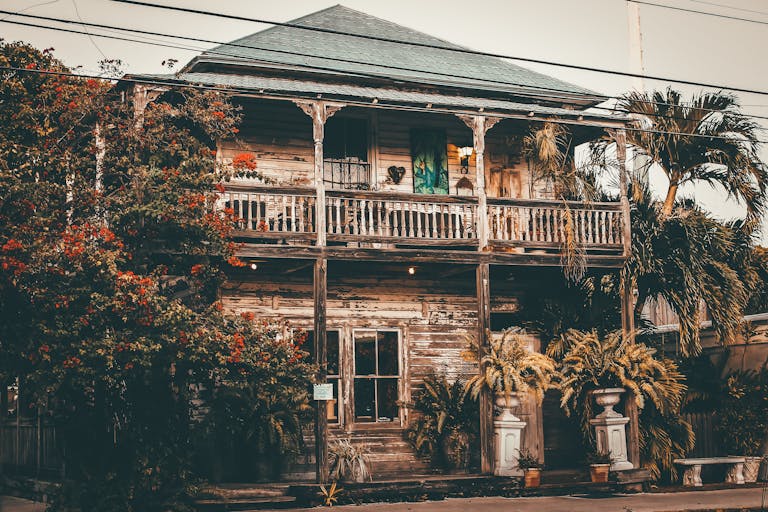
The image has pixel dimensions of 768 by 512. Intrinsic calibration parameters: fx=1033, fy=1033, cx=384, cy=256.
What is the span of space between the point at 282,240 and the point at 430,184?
4103 millimetres

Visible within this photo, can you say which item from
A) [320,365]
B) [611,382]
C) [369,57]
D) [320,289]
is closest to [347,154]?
[369,57]

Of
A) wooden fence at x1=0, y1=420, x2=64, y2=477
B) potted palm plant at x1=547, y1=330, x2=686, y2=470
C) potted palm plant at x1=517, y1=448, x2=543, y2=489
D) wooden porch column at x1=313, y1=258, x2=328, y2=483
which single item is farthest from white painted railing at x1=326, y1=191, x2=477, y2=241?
wooden fence at x1=0, y1=420, x2=64, y2=477

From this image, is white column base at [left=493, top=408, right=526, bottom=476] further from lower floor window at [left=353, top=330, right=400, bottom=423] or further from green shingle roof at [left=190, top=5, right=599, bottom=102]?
green shingle roof at [left=190, top=5, right=599, bottom=102]

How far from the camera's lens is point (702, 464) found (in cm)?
1844

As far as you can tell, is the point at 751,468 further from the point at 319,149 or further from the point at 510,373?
the point at 319,149

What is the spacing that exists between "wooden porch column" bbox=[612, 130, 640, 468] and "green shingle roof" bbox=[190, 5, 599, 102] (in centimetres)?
269

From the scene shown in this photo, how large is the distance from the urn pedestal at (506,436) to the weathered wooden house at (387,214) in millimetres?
215

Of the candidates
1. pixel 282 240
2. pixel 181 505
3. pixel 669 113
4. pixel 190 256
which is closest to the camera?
pixel 181 505

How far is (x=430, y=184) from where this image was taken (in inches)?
789

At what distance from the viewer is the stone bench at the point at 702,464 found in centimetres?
1806

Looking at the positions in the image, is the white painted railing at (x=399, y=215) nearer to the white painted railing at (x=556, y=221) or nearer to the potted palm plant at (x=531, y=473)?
Result: the white painted railing at (x=556, y=221)

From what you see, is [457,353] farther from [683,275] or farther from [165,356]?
[165,356]

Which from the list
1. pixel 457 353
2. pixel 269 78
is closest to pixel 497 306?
pixel 457 353

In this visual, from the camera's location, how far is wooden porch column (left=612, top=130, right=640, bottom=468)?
57.9ft
